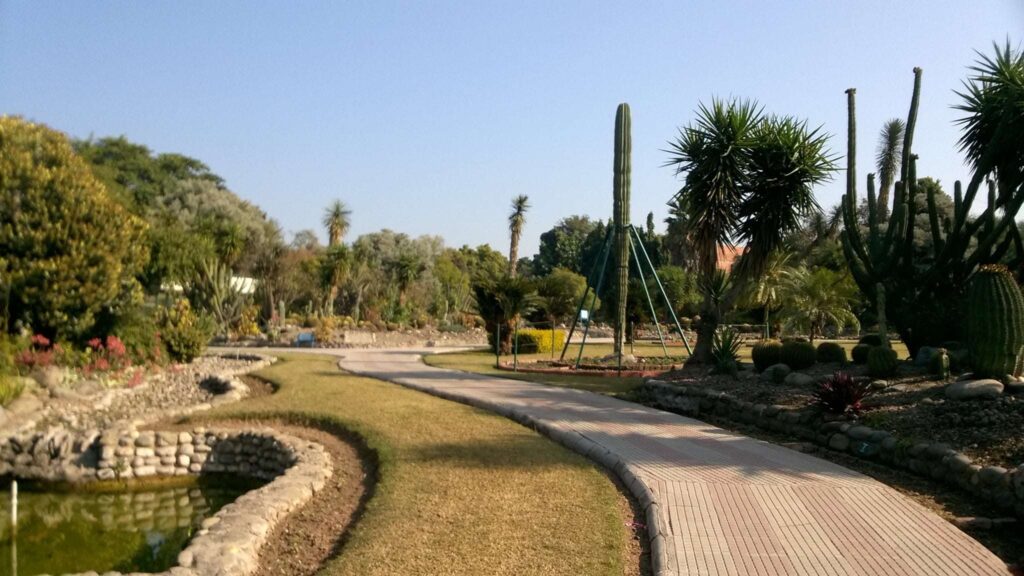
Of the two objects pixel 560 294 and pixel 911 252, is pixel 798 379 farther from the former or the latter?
pixel 560 294

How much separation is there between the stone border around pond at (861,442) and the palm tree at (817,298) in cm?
2040

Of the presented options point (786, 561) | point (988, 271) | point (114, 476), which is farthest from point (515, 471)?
point (988, 271)

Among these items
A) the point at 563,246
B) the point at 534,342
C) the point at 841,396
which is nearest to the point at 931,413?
the point at 841,396

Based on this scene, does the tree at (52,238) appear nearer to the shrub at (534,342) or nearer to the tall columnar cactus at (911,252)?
the shrub at (534,342)

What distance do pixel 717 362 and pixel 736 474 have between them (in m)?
8.82

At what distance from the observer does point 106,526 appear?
946 centimetres

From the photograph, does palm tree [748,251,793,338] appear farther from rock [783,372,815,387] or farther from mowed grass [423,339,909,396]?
rock [783,372,815,387]

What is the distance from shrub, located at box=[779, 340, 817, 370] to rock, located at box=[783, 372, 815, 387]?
911 millimetres

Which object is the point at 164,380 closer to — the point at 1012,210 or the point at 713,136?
the point at 713,136

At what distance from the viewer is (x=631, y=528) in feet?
20.8

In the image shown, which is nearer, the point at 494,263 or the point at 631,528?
the point at 631,528

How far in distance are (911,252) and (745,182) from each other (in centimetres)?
413

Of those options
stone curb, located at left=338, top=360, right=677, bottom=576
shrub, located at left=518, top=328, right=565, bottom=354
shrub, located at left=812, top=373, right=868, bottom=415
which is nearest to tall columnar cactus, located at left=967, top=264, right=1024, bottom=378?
shrub, located at left=812, top=373, right=868, bottom=415

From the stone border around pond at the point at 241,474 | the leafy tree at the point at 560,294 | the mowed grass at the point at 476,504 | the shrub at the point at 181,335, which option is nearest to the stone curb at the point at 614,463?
the mowed grass at the point at 476,504
